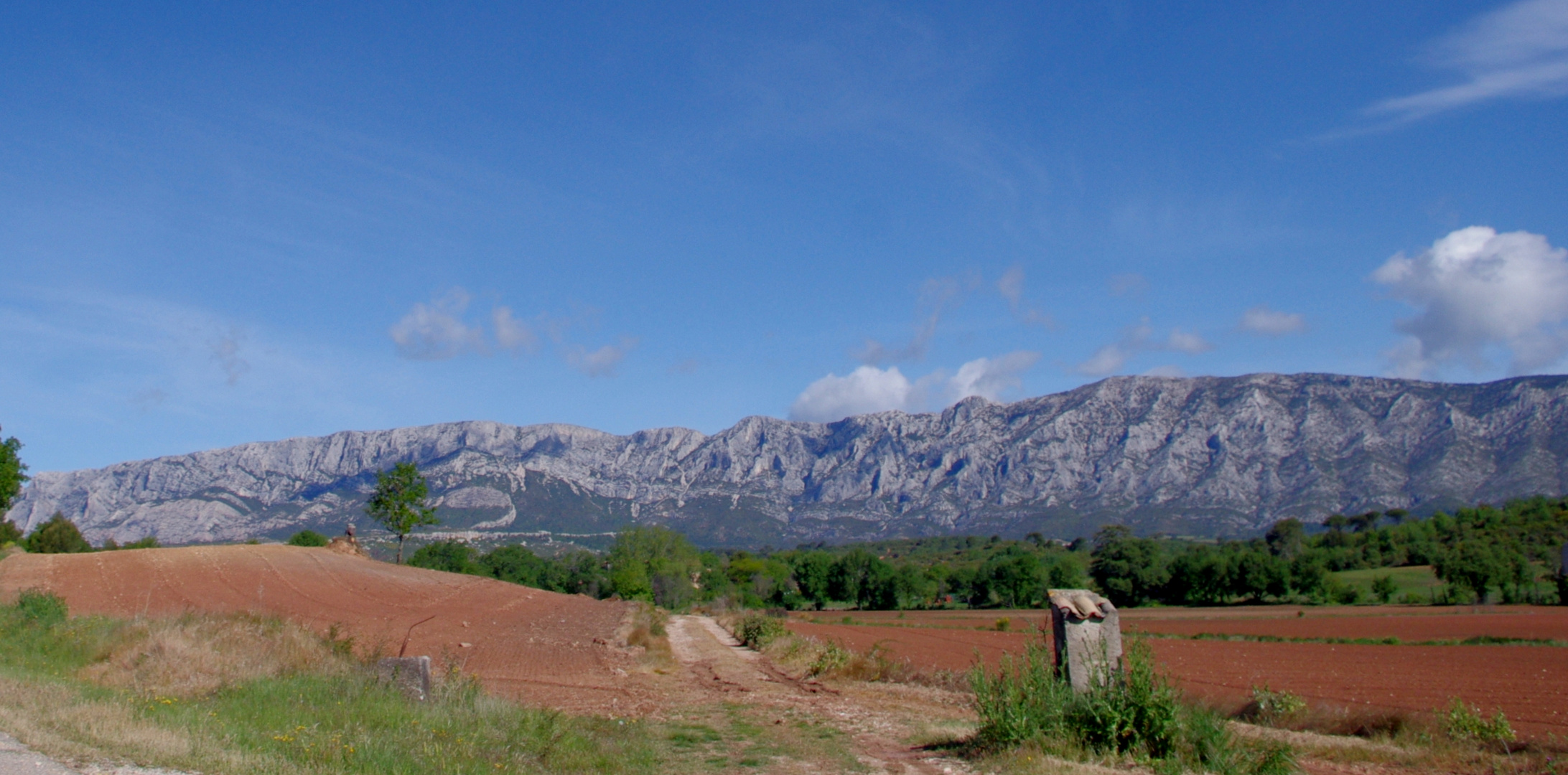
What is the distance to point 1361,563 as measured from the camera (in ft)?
444

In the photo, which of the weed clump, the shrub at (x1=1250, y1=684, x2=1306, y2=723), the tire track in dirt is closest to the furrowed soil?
the tire track in dirt

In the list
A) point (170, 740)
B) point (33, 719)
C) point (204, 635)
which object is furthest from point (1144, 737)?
point (204, 635)

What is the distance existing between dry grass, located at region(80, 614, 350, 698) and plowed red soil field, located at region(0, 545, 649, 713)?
3.43 metres

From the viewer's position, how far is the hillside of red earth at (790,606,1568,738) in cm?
2778

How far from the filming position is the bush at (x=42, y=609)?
21.2 metres

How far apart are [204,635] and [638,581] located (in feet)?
232

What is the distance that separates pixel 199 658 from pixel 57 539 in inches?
3318

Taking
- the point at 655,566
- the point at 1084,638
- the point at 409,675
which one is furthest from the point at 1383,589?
the point at 409,675

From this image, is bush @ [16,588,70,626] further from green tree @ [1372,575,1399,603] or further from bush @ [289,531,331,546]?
green tree @ [1372,575,1399,603]

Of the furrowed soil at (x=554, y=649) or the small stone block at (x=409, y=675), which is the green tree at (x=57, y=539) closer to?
the furrowed soil at (x=554, y=649)

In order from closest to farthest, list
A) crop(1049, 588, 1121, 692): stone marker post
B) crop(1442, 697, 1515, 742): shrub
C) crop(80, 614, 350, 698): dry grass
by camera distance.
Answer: crop(1049, 588, 1121, 692): stone marker post, crop(80, 614, 350, 698): dry grass, crop(1442, 697, 1515, 742): shrub

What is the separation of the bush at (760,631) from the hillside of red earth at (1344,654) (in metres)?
3.49

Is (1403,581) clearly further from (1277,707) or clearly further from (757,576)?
(1277,707)

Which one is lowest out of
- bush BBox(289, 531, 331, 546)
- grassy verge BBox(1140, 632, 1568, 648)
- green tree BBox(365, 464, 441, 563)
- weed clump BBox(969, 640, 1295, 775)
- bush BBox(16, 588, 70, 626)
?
grassy verge BBox(1140, 632, 1568, 648)
